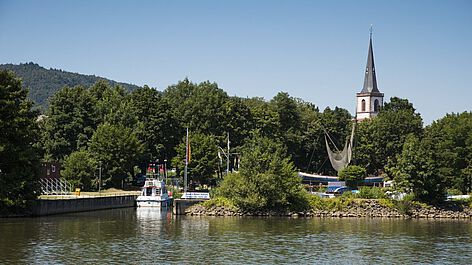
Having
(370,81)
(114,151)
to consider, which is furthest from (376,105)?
(114,151)

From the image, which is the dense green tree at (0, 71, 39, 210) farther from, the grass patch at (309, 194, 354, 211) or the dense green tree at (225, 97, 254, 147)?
the dense green tree at (225, 97, 254, 147)

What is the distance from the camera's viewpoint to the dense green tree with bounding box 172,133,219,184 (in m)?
108

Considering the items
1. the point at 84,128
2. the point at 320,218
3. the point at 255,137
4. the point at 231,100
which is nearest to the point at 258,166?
the point at 320,218

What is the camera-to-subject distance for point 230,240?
178 feet

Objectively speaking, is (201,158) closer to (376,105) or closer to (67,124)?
(67,124)

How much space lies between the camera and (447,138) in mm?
98312

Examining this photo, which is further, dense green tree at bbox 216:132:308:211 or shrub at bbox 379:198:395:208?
shrub at bbox 379:198:395:208

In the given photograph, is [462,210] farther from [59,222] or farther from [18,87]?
[18,87]

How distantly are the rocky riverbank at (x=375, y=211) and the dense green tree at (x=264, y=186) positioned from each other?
1.66m

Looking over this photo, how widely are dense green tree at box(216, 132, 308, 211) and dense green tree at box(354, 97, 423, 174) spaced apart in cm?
4845

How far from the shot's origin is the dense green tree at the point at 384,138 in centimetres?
12475

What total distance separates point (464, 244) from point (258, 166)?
89.4ft

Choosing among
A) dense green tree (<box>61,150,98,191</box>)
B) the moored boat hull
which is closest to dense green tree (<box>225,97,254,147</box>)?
dense green tree (<box>61,150,98,191</box>)

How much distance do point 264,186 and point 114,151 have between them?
113 feet
